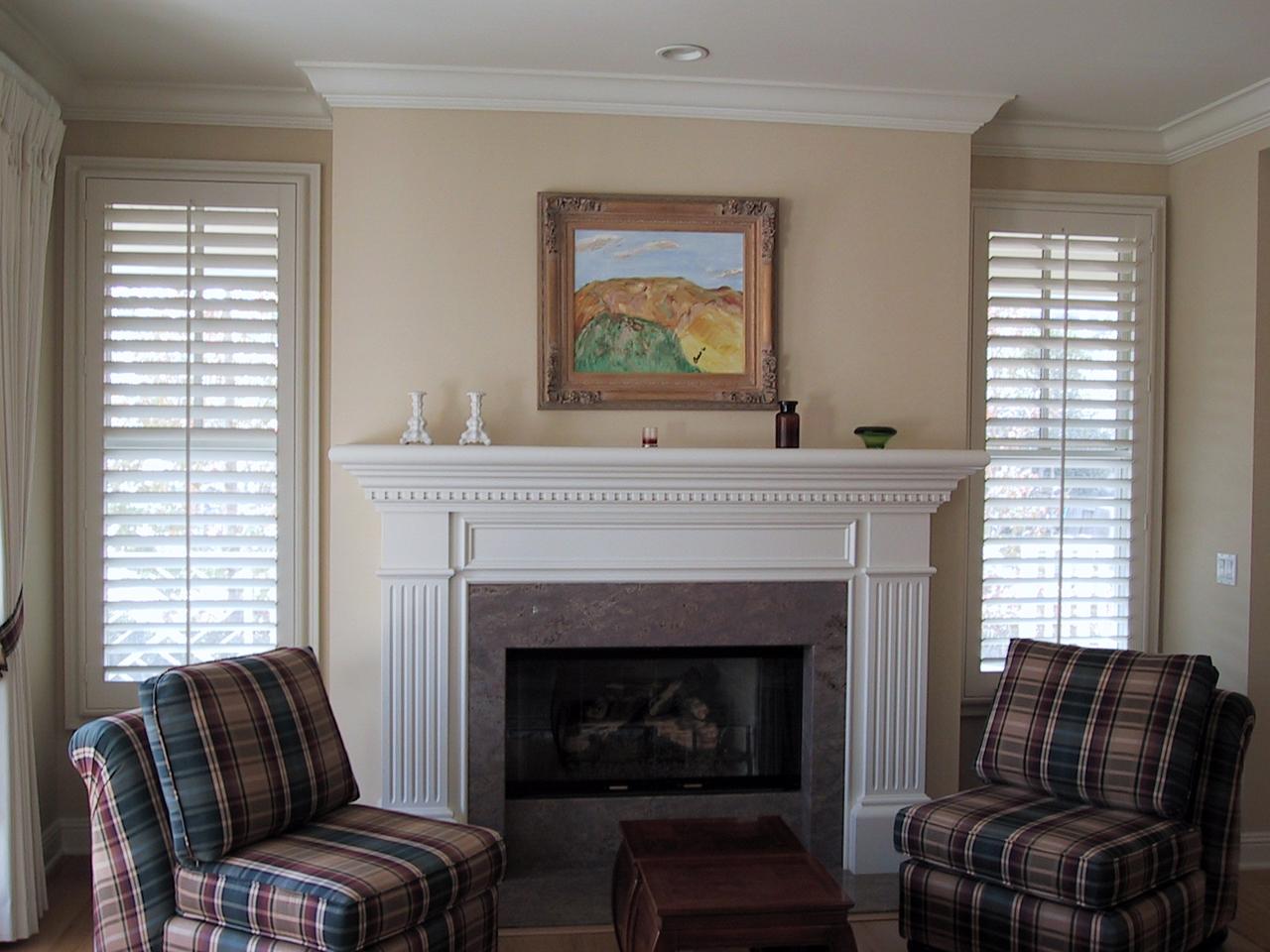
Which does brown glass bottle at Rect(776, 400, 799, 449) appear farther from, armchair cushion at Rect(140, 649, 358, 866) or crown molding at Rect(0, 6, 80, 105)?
crown molding at Rect(0, 6, 80, 105)

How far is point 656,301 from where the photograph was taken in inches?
145

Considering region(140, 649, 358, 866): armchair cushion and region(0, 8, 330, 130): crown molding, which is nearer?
region(140, 649, 358, 866): armchair cushion

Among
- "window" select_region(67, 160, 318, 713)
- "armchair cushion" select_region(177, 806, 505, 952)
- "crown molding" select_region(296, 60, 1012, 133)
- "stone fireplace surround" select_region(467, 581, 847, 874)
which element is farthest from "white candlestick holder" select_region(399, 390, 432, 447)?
"armchair cushion" select_region(177, 806, 505, 952)

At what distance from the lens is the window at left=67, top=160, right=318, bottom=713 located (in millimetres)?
3820

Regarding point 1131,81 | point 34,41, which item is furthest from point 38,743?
point 1131,81

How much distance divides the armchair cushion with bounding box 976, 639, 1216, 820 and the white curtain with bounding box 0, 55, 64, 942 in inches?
108

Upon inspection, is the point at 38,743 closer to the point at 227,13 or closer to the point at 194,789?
the point at 194,789

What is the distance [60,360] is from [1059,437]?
3.52 metres

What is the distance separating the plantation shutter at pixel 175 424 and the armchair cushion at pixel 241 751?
854 millimetres

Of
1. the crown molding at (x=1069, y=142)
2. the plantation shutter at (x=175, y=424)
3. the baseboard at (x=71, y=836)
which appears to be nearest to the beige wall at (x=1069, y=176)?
the crown molding at (x=1069, y=142)

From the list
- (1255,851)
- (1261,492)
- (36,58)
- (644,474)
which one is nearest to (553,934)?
(644,474)

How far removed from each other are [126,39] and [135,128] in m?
0.57

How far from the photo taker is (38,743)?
371 cm

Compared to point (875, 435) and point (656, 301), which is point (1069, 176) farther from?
point (656, 301)
